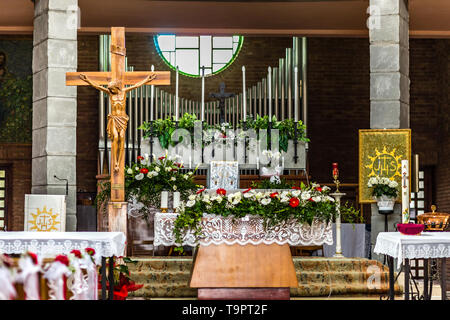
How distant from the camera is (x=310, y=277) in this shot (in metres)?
8.60

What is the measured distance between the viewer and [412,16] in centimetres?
1200

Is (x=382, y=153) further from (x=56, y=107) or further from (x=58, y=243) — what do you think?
(x=58, y=243)

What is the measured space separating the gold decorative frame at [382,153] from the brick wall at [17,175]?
7.79 metres

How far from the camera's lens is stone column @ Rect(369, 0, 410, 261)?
9938 mm

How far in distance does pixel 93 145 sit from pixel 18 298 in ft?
39.6

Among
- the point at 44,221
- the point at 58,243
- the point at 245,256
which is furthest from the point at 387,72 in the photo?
the point at 58,243

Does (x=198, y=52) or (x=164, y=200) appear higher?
(x=198, y=52)

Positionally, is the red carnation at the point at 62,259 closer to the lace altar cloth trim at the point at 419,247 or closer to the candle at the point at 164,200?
the lace altar cloth trim at the point at 419,247

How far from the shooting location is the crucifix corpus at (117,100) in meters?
8.26

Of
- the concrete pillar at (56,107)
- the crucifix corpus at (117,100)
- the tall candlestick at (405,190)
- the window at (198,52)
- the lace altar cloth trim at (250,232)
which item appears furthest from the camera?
the window at (198,52)

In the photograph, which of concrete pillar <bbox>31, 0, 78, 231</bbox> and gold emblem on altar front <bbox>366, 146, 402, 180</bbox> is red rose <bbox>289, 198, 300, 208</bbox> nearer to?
gold emblem on altar front <bbox>366, 146, 402, 180</bbox>

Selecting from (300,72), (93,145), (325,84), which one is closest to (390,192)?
(300,72)

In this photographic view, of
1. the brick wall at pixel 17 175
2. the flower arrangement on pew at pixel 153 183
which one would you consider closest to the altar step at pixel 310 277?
the flower arrangement on pew at pixel 153 183

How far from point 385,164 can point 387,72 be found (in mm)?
1213
